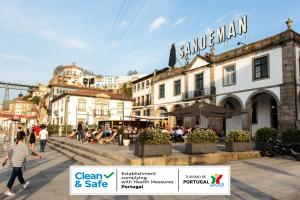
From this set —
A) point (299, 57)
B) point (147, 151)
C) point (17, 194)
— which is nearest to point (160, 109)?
point (299, 57)

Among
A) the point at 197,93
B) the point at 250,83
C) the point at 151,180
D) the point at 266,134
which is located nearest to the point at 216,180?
the point at 151,180

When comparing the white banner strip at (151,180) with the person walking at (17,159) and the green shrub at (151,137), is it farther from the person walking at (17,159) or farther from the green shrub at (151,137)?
the green shrub at (151,137)

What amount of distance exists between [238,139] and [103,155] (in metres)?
5.83

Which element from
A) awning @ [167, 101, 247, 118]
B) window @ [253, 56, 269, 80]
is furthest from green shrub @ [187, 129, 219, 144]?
window @ [253, 56, 269, 80]

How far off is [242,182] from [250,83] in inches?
659

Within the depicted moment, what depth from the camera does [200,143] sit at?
10.2 meters

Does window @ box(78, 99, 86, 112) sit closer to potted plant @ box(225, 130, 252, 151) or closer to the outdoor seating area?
the outdoor seating area

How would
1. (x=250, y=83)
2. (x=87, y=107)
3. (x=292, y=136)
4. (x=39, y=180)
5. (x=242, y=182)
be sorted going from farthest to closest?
1. (x=87, y=107)
2. (x=250, y=83)
3. (x=292, y=136)
4. (x=39, y=180)
5. (x=242, y=182)

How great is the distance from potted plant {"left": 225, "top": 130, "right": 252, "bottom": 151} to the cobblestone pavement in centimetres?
95

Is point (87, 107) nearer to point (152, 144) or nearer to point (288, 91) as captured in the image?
point (288, 91)

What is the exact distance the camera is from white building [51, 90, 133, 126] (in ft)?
136

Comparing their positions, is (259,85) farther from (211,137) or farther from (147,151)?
(147,151)

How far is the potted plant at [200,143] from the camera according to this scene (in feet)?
33.4

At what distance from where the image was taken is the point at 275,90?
20.1 m
